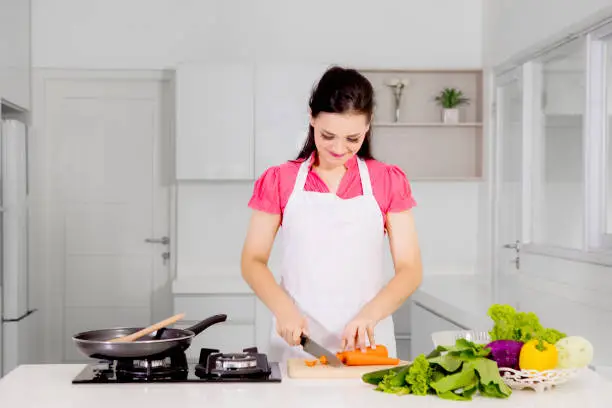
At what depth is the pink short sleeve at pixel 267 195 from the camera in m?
2.55

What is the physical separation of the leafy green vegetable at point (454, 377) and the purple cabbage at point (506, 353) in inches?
0.9

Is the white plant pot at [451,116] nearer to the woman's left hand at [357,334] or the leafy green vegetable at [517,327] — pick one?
the woman's left hand at [357,334]

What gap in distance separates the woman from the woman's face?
1.4 inches

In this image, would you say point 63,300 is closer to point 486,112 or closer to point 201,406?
point 486,112

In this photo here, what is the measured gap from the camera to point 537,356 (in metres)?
1.89

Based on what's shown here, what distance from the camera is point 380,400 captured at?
186cm

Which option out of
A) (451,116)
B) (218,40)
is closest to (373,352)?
(451,116)

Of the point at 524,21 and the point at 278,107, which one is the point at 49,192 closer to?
the point at 278,107

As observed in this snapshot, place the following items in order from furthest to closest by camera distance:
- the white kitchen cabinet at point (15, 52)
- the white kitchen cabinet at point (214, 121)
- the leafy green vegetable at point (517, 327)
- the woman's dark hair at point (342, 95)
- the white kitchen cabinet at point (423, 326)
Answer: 1. the white kitchen cabinet at point (214, 121)
2. the white kitchen cabinet at point (15, 52)
3. the white kitchen cabinet at point (423, 326)
4. the woman's dark hair at point (342, 95)
5. the leafy green vegetable at point (517, 327)

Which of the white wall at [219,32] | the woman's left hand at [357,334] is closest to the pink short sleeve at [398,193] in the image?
the woman's left hand at [357,334]

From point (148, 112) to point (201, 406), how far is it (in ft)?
13.1

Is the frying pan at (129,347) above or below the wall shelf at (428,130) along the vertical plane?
below

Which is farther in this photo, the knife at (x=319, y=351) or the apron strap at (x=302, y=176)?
the apron strap at (x=302, y=176)

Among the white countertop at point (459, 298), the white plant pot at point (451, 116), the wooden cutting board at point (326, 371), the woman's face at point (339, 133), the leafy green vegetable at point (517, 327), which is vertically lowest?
the white countertop at point (459, 298)
